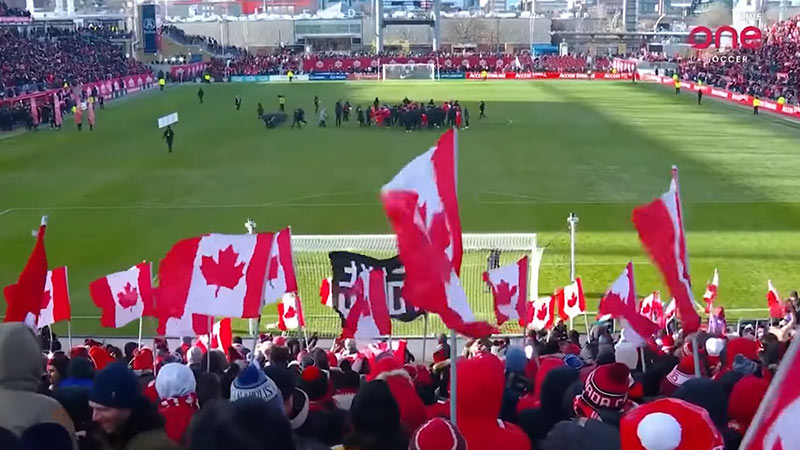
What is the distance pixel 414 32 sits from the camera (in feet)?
393

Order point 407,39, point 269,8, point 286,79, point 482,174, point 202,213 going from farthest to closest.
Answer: point 269,8
point 407,39
point 286,79
point 482,174
point 202,213

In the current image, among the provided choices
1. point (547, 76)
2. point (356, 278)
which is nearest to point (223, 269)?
point (356, 278)

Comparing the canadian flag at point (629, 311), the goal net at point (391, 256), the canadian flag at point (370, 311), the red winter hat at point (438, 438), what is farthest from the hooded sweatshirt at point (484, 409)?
the goal net at point (391, 256)

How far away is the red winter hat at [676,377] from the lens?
721 centimetres

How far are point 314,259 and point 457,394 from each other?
46.0 ft

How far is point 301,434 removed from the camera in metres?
5.28

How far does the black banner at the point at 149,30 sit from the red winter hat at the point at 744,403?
3328 inches

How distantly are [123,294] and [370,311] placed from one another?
3.42m

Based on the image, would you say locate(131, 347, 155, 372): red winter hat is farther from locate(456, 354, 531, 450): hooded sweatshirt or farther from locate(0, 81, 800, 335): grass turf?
locate(0, 81, 800, 335): grass turf

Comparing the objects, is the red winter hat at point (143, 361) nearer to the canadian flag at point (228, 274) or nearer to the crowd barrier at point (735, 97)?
the canadian flag at point (228, 274)

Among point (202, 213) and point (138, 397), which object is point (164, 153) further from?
point (138, 397)

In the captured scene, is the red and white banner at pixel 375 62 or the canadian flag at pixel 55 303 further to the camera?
the red and white banner at pixel 375 62

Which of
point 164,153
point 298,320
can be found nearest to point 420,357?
point 298,320

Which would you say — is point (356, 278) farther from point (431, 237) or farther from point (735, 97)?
point (735, 97)
